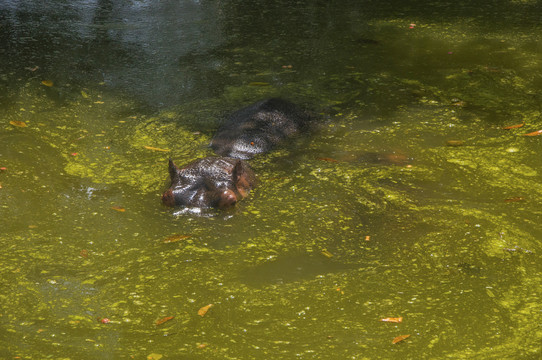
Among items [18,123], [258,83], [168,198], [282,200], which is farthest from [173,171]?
[258,83]

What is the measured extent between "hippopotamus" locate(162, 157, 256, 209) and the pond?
Answer: 11 centimetres

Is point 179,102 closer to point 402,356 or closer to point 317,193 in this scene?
point 317,193

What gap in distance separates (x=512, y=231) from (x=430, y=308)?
1068 mm

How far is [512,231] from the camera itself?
4.16 metres

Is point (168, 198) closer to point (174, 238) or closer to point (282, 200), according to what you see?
point (174, 238)

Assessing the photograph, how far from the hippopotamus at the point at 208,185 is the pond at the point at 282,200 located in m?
A: 0.11

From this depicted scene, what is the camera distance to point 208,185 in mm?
4562

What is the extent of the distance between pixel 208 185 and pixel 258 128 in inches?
49.8

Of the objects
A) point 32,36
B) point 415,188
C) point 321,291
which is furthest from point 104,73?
point 321,291

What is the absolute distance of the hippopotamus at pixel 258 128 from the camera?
5.46 metres

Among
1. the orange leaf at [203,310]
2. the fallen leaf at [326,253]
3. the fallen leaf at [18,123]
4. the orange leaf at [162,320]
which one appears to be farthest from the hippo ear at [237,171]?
the fallen leaf at [18,123]

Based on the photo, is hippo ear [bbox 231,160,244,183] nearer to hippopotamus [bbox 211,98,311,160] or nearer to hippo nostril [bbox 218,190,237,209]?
hippo nostril [bbox 218,190,237,209]

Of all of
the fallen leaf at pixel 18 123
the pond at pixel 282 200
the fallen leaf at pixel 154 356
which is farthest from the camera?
the fallen leaf at pixel 18 123

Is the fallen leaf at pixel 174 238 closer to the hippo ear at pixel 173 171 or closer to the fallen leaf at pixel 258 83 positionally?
the hippo ear at pixel 173 171
